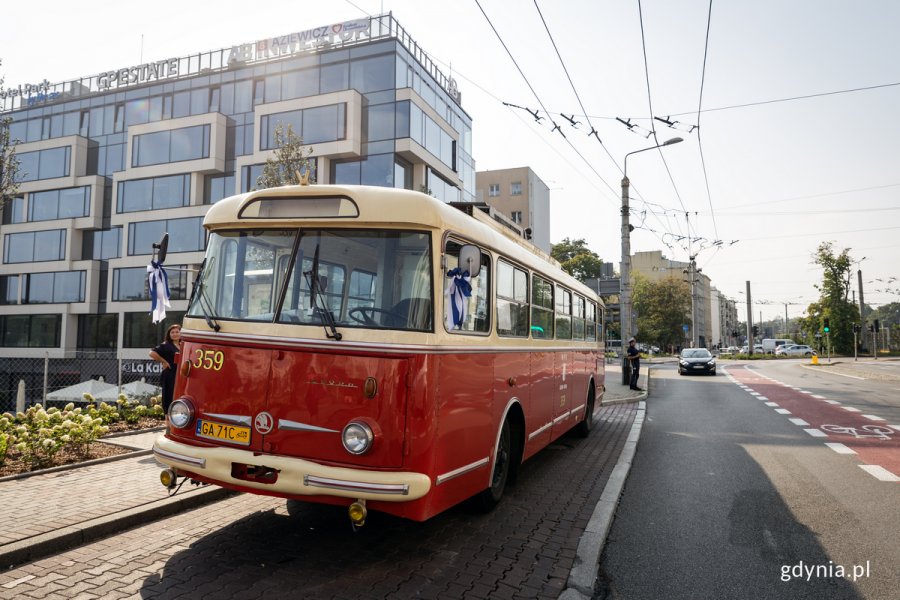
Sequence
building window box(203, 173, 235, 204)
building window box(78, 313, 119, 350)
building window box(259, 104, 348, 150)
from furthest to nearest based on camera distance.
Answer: building window box(78, 313, 119, 350) → building window box(203, 173, 235, 204) → building window box(259, 104, 348, 150)

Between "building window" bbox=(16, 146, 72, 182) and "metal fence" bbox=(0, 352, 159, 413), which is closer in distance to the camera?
"metal fence" bbox=(0, 352, 159, 413)

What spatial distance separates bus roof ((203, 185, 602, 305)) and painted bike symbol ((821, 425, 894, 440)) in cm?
928

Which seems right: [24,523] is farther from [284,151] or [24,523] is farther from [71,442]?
[284,151]

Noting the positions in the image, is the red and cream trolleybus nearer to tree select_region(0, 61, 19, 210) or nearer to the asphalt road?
the asphalt road

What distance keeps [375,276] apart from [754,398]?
16.7 metres

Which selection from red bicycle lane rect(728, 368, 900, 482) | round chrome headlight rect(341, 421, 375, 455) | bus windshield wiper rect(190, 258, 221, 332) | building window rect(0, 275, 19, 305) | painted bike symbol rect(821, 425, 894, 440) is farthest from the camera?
building window rect(0, 275, 19, 305)

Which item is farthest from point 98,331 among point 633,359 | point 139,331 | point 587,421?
point 587,421

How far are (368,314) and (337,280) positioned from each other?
1.18 feet

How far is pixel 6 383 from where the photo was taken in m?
37.3

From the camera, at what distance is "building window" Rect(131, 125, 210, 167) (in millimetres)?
36094

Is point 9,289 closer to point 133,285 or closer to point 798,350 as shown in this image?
point 133,285

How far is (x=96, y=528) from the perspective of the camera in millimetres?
4961

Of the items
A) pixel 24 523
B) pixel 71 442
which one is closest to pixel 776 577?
pixel 24 523

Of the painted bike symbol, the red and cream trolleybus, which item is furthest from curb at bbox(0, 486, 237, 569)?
the painted bike symbol
